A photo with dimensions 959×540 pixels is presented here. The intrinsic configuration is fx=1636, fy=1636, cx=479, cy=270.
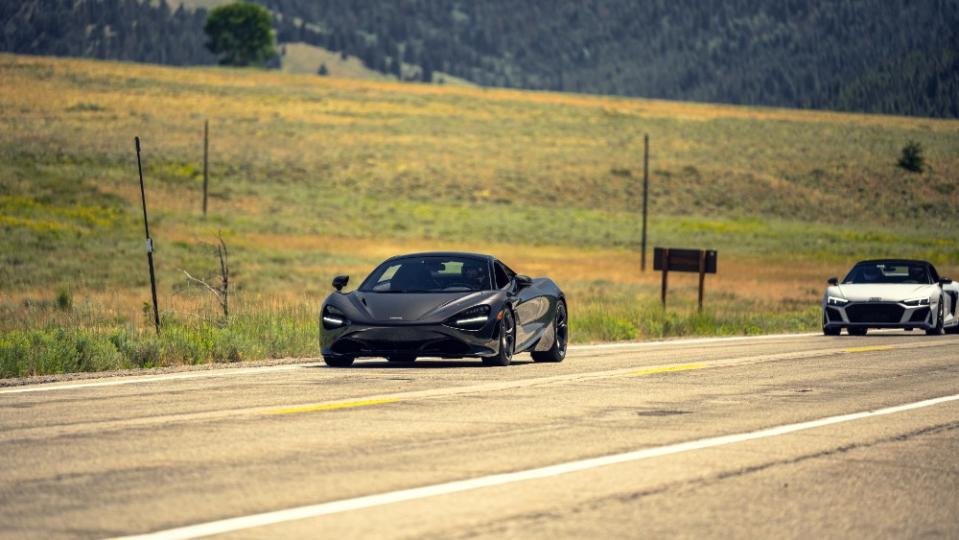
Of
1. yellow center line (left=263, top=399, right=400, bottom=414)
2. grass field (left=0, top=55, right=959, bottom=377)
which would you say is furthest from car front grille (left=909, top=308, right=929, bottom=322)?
yellow center line (left=263, top=399, right=400, bottom=414)

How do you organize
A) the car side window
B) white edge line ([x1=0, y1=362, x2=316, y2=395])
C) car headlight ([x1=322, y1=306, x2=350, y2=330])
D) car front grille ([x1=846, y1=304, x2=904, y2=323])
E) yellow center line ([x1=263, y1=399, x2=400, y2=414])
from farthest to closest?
car front grille ([x1=846, y1=304, x2=904, y2=323]) < the car side window < car headlight ([x1=322, y1=306, x2=350, y2=330]) < white edge line ([x1=0, y1=362, x2=316, y2=395]) < yellow center line ([x1=263, y1=399, x2=400, y2=414])

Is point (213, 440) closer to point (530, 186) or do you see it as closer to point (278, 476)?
point (278, 476)

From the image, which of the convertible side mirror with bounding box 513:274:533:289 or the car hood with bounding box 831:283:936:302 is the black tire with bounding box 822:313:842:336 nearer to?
the car hood with bounding box 831:283:936:302

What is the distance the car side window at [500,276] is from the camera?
62.4 feet

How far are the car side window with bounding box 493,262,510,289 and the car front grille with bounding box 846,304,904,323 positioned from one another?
392 inches

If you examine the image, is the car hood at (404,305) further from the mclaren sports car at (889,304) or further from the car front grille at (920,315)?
the car front grille at (920,315)

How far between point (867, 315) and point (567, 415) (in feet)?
51.1

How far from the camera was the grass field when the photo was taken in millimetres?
33344

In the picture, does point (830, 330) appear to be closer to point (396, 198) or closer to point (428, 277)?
point (428, 277)

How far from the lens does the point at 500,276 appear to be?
1916 centimetres

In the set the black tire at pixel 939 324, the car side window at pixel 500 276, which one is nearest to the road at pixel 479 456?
the car side window at pixel 500 276

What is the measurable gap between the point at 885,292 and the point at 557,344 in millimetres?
9614

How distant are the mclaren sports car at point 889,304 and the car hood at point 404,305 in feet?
36.1

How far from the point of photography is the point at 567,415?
12.9 meters
